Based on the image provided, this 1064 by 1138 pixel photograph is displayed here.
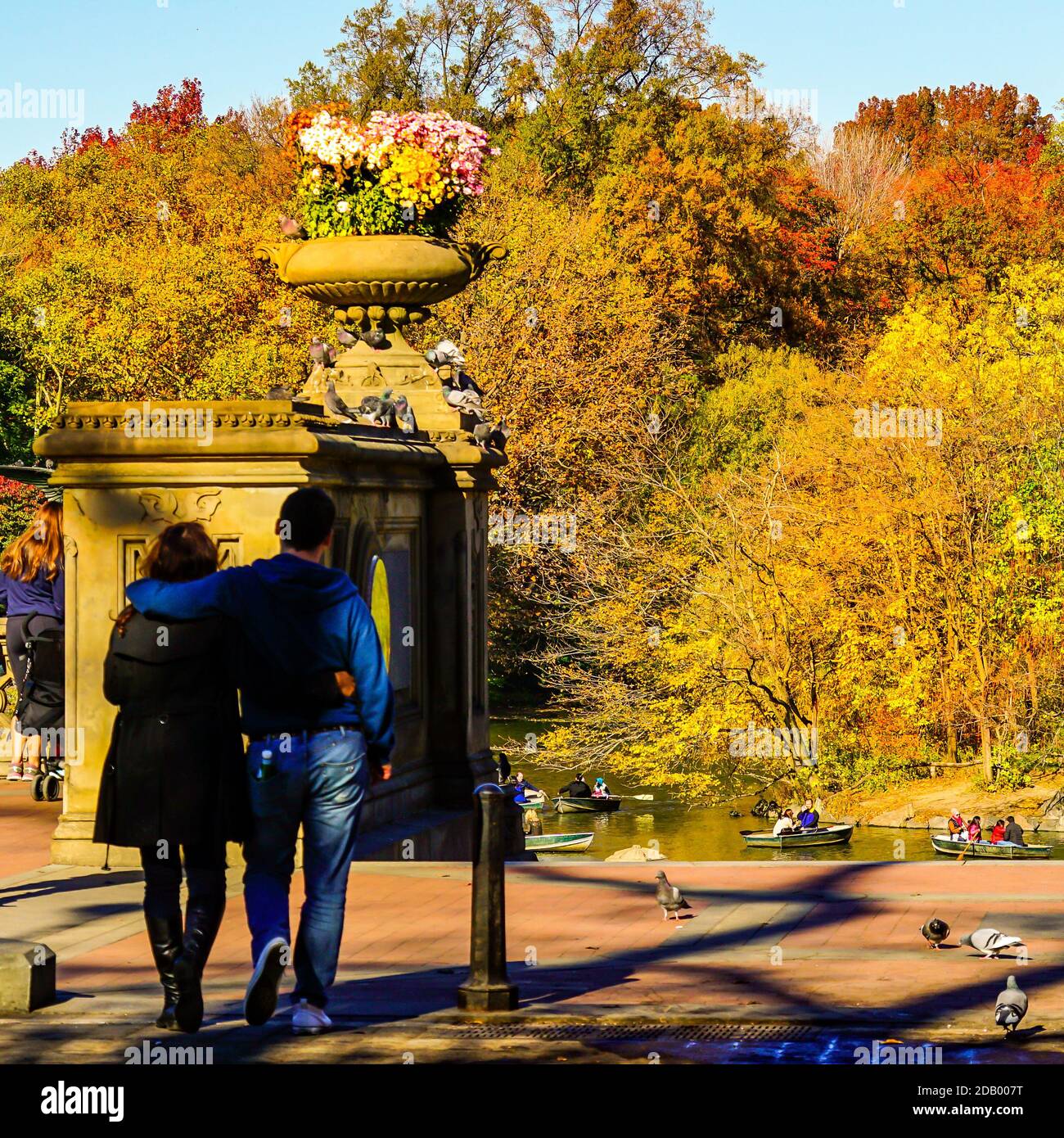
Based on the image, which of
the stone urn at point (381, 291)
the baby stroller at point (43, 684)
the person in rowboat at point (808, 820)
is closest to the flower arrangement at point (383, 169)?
the stone urn at point (381, 291)

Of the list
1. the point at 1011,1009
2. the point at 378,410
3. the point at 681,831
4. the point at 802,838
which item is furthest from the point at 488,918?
the point at 681,831

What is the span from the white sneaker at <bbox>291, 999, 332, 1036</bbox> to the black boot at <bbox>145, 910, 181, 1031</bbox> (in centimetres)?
40

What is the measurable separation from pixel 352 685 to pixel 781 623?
33.1 metres

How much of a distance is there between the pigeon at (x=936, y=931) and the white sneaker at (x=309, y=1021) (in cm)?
275

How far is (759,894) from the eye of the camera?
9.57 meters

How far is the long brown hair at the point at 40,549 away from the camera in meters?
11.0

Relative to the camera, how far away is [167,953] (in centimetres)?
657

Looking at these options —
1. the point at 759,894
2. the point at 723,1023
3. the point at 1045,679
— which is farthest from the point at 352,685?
the point at 1045,679

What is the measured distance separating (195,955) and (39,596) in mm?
5195

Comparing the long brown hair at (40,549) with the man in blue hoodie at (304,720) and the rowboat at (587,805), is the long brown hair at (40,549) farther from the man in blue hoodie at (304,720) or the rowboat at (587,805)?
the rowboat at (587,805)

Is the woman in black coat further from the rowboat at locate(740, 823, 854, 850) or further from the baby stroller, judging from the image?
the rowboat at locate(740, 823, 854, 850)

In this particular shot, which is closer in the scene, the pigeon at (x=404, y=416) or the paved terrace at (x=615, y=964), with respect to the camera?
the paved terrace at (x=615, y=964)
